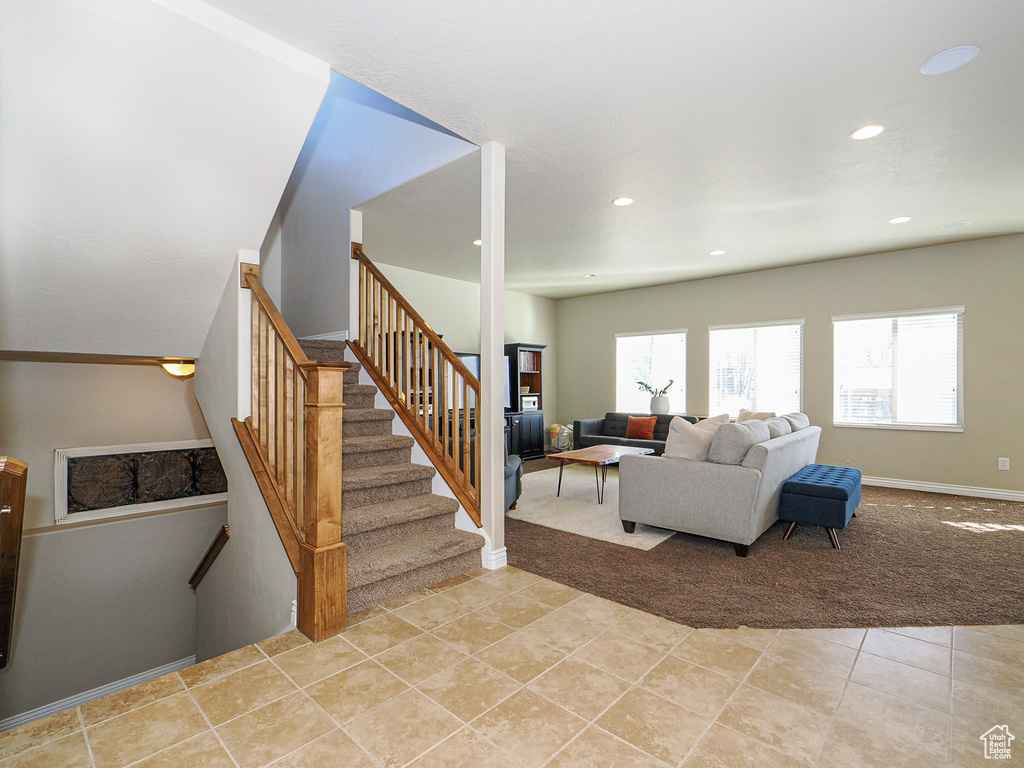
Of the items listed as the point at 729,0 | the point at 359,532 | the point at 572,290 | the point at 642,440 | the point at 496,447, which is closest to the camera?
the point at 729,0

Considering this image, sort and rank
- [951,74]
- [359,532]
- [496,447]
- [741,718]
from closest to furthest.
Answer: [741,718], [951,74], [359,532], [496,447]

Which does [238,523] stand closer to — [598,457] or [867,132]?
[598,457]

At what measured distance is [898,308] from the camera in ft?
18.6

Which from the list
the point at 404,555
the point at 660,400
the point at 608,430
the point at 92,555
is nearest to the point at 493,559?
the point at 404,555

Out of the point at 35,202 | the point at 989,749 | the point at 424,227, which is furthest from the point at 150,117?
the point at 989,749

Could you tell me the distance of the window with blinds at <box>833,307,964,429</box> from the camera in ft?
17.8

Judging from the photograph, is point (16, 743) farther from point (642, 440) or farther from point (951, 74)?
point (642, 440)

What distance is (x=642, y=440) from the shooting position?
22.7 ft

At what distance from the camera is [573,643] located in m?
2.31

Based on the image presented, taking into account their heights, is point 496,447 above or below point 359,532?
above

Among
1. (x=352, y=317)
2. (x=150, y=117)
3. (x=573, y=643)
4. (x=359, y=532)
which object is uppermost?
(x=150, y=117)

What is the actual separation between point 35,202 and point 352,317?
2.37 m

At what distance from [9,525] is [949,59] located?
14.6 ft

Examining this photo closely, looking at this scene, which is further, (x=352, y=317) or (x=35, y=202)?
(x=352, y=317)
